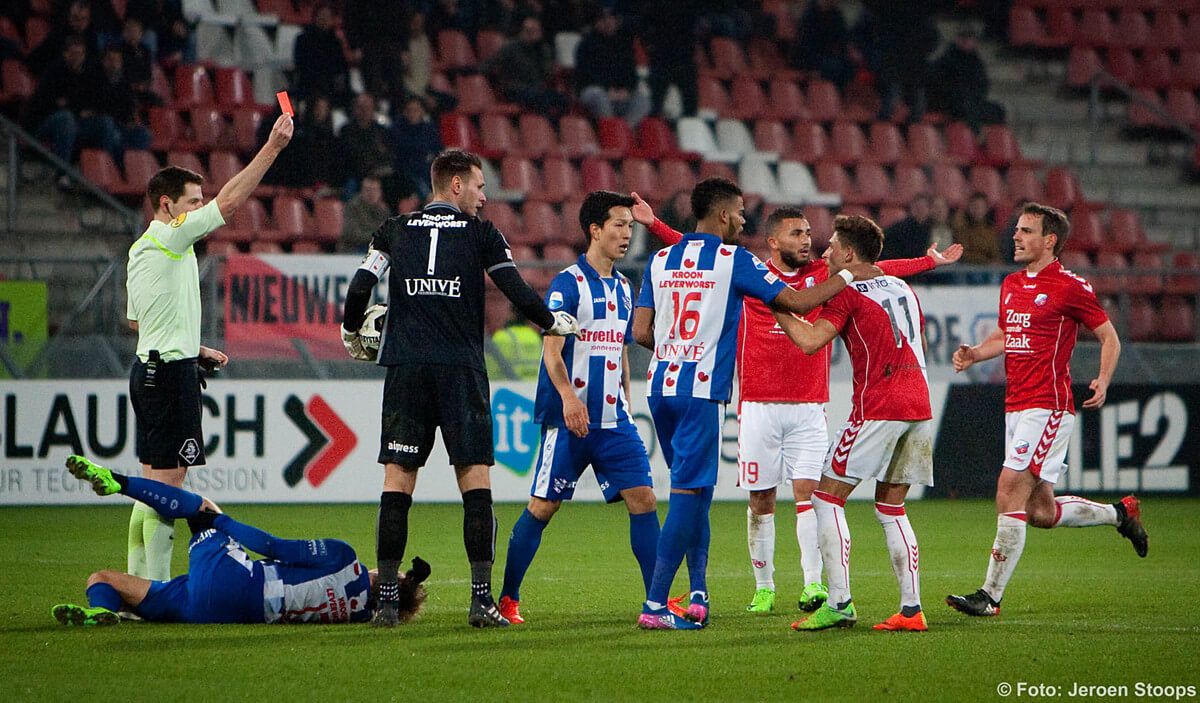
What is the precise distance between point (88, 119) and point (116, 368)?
478 cm

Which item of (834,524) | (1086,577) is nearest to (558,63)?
(1086,577)

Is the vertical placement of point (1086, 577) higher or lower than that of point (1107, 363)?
lower

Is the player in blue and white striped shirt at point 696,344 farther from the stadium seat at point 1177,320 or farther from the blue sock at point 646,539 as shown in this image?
the stadium seat at point 1177,320

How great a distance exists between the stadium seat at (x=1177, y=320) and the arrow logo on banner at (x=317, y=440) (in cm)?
851

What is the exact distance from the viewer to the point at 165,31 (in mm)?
17766

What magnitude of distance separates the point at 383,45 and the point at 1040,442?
1234cm

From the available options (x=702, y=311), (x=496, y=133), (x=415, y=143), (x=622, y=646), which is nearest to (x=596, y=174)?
(x=496, y=133)

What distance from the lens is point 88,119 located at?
1634cm

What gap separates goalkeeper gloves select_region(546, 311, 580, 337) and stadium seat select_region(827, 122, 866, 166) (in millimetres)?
14316

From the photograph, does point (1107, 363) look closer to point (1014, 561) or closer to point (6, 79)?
point (1014, 561)

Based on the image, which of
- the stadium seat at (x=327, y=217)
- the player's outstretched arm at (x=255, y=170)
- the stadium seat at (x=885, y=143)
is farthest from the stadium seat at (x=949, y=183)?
the player's outstretched arm at (x=255, y=170)

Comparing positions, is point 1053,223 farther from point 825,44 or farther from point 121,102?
point 825,44

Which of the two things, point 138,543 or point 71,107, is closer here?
point 138,543

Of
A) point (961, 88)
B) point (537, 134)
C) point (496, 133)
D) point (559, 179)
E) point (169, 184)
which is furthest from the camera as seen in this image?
point (961, 88)
